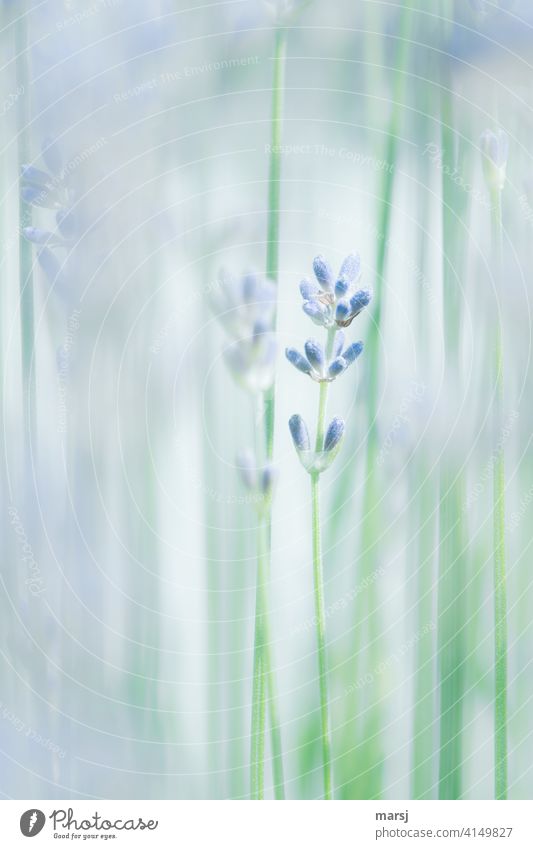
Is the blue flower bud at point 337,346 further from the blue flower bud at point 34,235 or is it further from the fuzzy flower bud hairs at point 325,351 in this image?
the blue flower bud at point 34,235

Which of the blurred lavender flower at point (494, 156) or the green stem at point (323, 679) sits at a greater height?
the blurred lavender flower at point (494, 156)

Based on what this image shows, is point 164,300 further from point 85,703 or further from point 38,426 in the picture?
point 85,703
